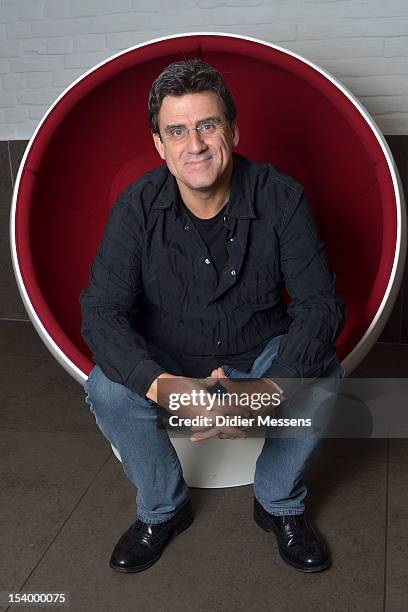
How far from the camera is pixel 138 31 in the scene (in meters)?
2.69

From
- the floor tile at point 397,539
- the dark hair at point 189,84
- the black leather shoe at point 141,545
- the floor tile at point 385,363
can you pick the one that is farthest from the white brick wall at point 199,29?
the black leather shoe at point 141,545

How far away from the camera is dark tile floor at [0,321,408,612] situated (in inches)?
59.7

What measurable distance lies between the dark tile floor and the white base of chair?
27 millimetres

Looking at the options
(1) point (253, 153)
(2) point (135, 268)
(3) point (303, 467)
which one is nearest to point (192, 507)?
(3) point (303, 467)

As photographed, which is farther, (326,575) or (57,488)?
(57,488)

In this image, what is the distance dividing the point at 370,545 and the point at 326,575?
0.15 m

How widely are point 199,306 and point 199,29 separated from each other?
54.5 inches

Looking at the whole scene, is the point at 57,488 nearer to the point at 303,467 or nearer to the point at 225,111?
the point at 303,467

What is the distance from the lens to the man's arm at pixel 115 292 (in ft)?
5.12

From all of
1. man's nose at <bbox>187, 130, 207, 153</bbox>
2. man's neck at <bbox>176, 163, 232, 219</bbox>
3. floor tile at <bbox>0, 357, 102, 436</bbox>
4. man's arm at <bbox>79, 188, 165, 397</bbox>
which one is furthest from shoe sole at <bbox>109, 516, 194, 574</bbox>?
man's nose at <bbox>187, 130, 207, 153</bbox>

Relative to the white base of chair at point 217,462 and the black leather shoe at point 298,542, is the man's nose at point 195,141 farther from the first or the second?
the black leather shoe at point 298,542

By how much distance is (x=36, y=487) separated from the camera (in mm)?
1918

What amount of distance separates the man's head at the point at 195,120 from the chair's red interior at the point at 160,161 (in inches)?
19.4

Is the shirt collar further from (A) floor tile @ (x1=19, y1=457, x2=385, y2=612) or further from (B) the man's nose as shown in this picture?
(A) floor tile @ (x1=19, y1=457, x2=385, y2=612)
